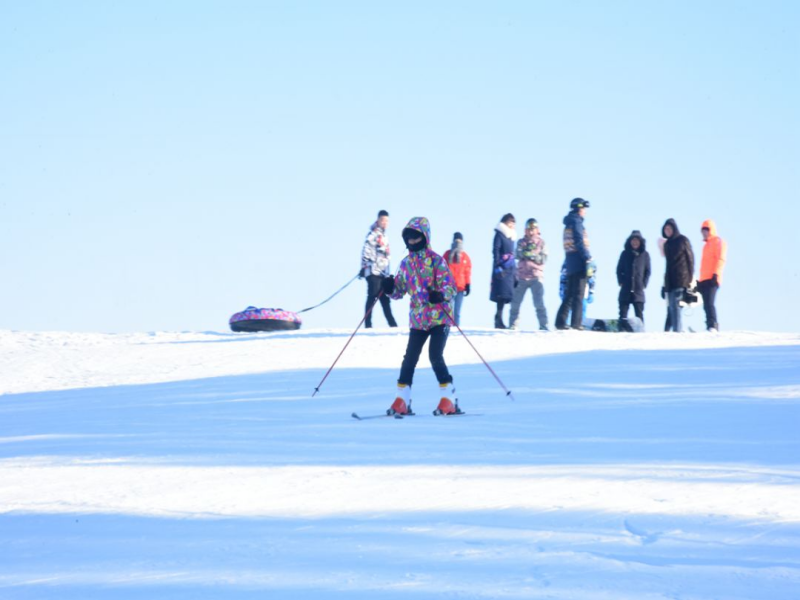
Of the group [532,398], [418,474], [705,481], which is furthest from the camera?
[532,398]

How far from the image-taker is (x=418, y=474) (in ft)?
21.0

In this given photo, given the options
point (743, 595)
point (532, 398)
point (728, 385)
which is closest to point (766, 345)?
point (728, 385)

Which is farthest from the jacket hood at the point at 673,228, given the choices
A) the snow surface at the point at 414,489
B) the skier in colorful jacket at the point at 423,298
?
the skier in colorful jacket at the point at 423,298

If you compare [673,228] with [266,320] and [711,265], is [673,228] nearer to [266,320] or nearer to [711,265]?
[711,265]

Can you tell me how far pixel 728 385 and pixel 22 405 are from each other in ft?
25.0

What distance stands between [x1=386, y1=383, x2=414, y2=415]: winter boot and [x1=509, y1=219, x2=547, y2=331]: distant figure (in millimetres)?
8016

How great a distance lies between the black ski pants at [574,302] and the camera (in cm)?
1681

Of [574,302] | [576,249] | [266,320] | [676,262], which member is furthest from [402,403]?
[266,320]

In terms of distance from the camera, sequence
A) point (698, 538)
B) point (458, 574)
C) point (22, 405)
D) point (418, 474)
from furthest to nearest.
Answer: point (22, 405) → point (418, 474) → point (698, 538) → point (458, 574)

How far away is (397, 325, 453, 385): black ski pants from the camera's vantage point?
9680 millimetres

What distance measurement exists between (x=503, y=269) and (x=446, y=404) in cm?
871

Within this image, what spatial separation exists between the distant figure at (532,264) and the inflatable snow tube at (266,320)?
470cm

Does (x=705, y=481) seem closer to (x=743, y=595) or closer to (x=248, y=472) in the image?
(x=743, y=595)

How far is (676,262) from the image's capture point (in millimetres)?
17188
